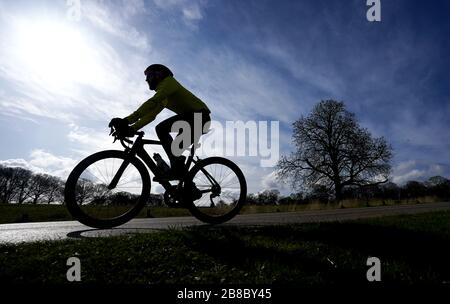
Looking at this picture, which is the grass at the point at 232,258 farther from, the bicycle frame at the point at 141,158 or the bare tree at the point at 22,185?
the bare tree at the point at 22,185

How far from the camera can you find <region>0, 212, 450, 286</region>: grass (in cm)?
286

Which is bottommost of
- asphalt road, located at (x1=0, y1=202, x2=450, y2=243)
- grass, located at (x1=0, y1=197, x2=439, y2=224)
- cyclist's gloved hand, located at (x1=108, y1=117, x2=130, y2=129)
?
grass, located at (x1=0, y1=197, x2=439, y2=224)

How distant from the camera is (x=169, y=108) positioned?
5504 millimetres

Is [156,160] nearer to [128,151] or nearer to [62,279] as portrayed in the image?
[128,151]

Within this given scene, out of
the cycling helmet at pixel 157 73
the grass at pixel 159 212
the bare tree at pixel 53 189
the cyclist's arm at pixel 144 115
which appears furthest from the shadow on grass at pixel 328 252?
the bare tree at pixel 53 189

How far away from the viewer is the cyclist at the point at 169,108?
16.3 ft

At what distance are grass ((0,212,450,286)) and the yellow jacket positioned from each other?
5.92 ft

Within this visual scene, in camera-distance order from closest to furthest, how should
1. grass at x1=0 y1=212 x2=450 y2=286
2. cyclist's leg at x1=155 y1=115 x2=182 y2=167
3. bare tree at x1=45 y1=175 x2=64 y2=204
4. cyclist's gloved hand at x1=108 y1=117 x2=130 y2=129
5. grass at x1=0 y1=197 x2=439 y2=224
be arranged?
grass at x1=0 y1=212 x2=450 y2=286
cyclist's gloved hand at x1=108 y1=117 x2=130 y2=129
cyclist's leg at x1=155 y1=115 x2=182 y2=167
grass at x1=0 y1=197 x2=439 y2=224
bare tree at x1=45 y1=175 x2=64 y2=204

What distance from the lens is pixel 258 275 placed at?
114 inches

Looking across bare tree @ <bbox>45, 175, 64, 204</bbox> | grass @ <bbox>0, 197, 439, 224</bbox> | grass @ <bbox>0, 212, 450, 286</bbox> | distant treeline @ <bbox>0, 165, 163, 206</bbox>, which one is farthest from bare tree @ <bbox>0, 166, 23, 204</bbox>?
grass @ <bbox>0, 212, 450, 286</bbox>

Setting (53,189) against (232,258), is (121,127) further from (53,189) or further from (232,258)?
(53,189)

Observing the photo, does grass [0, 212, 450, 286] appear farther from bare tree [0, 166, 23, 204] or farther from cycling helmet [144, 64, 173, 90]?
bare tree [0, 166, 23, 204]

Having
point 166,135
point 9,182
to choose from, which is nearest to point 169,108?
point 166,135

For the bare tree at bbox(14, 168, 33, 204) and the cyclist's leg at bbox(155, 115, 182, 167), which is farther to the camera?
the bare tree at bbox(14, 168, 33, 204)
